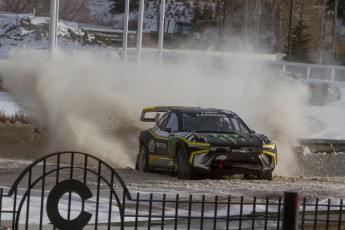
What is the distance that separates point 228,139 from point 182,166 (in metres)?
A: 0.94

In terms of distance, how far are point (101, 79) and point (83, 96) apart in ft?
8.77

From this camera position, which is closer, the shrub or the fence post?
the fence post

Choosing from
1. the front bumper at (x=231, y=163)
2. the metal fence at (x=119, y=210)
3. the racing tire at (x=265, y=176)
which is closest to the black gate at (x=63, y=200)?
the metal fence at (x=119, y=210)

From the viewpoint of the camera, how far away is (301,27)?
66.8m

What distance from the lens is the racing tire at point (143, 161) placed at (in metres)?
20.5

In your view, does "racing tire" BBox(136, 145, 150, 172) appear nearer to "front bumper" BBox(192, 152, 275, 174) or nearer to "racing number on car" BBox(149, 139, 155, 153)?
"racing number on car" BBox(149, 139, 155, 153)

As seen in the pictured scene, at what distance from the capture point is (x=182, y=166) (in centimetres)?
1873

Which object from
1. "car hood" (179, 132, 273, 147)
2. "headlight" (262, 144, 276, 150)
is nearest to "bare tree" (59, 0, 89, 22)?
"car hood" (179, 132, 273, 147)

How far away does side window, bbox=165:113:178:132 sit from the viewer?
1984 centimetres

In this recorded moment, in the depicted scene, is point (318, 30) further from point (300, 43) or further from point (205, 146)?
point (205, 146)

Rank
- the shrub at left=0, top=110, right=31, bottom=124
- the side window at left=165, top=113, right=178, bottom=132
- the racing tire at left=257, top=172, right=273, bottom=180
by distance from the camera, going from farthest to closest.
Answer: the shrub at left=0, top=110, right=31, bottom=124, the side window at left=165, top=113, right=178, bottom=132, the racing tire at left=257, top=172, right=273, bottom=180

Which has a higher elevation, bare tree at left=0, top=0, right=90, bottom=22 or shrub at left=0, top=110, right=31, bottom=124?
bare tree at left=0, top=0, right=90, bottom=22

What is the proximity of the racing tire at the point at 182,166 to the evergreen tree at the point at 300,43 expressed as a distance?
48.0 meters

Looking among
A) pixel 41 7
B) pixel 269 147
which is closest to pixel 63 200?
pixel 269 147
